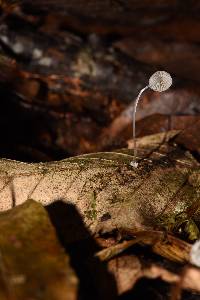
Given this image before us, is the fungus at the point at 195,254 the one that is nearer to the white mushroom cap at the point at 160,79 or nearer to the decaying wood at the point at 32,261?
the decaying wood at the point at 32,261

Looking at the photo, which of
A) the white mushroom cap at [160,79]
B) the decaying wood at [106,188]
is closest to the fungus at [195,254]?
the decaying wood at [106,188]

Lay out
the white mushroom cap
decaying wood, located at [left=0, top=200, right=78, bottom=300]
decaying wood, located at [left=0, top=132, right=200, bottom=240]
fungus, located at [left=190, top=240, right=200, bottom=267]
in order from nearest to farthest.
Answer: decaying wood, located at [left=0, top=200, right=78, bottom=300] < fungus, located at [left=190, top=240, right=200, bottom=267] < decaying wood, located at [left=0, top=132, right=200, bottom=240] < the white mushroom cap

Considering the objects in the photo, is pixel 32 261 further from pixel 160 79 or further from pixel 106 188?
pixel 160 79

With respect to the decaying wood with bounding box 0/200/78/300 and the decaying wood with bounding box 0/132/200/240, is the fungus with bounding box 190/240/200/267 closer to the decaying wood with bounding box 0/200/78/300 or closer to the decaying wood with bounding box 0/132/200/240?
the decaying wood with bounding box 0/132/200/240

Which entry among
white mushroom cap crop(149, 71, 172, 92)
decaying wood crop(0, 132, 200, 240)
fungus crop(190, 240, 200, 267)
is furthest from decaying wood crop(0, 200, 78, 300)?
white mushroom cap crop(149, 71, 172, 92)

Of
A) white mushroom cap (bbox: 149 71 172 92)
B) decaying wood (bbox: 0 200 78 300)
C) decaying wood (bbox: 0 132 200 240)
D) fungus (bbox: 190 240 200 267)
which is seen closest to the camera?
decaying wood (bbox: 0 200 78 300)

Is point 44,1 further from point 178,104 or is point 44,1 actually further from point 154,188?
point 154,188

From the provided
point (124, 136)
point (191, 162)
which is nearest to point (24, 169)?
point (191, 162)
